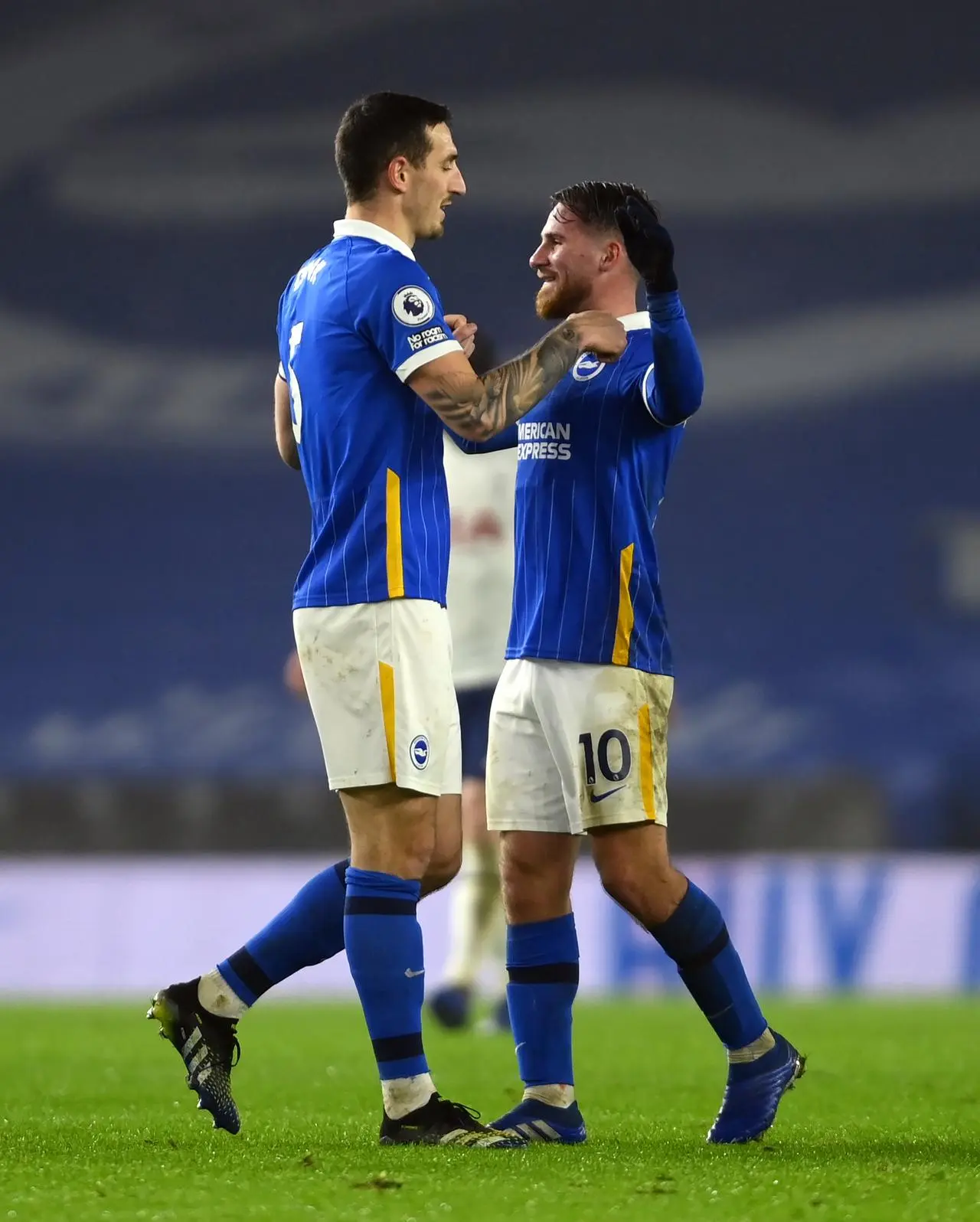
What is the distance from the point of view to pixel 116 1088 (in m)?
5.11

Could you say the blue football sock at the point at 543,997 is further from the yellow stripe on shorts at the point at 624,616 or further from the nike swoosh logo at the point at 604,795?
the yellow stripe on shorts at the point at 624,616

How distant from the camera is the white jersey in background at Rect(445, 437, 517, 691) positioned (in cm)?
656

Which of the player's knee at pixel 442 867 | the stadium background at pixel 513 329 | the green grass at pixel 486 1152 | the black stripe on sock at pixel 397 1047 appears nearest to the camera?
the green grass at pixel 486 1152

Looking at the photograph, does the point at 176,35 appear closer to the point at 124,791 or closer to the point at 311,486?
the point at 124,791

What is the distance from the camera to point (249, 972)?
12.7ft

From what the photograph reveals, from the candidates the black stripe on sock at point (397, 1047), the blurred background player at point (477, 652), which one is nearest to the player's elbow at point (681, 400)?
the black stripe on sock at point (397, 1047)

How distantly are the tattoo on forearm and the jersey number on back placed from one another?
0.32 meters

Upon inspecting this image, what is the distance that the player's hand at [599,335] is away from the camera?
3686mm

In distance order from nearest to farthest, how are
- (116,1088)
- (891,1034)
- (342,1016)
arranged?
(116,1088) → (891,1034) → (342,1016)

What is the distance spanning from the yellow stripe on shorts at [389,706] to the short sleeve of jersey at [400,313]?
21.3 inches

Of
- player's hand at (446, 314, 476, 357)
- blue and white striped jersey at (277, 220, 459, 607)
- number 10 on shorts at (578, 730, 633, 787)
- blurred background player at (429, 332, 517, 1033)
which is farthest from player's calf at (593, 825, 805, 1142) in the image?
blurred background player at (429, 332, 517, 1033)

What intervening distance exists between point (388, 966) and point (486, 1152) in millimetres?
371

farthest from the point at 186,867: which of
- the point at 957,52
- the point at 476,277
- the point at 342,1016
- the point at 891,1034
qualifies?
the point at 957,52

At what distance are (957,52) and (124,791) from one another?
34.4 ft
